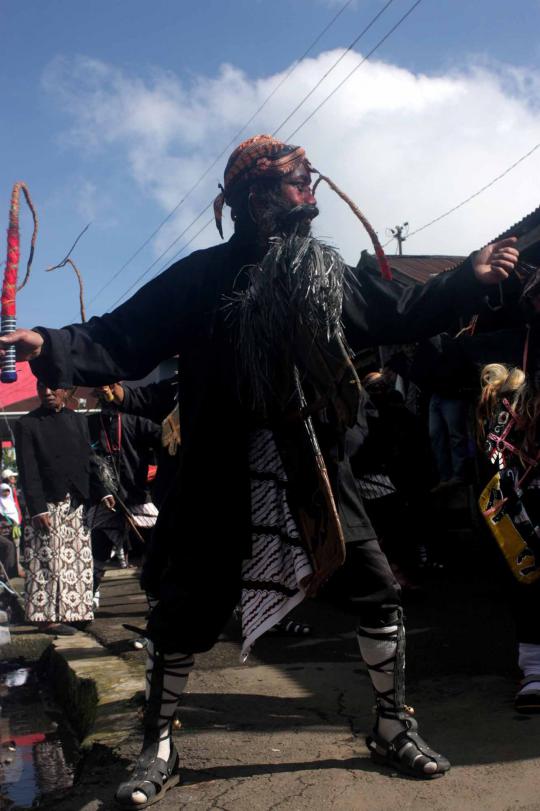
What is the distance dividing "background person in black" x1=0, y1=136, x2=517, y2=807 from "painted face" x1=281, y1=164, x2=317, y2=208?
0.05 metres

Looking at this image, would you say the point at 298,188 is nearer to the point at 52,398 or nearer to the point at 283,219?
the point at 283,219

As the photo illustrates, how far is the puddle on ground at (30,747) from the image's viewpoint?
341 cm

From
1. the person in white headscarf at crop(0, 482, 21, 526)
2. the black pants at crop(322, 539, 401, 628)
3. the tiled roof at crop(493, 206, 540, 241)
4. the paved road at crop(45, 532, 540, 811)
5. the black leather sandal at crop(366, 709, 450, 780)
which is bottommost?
the paved road at crop(45, 532, 540, 811)

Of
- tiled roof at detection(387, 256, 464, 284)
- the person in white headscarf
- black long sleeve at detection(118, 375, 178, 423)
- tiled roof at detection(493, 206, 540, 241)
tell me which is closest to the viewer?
black long sleeve at detection(118, 375, 178, 423)

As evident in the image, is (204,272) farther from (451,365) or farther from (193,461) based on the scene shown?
(451,365)

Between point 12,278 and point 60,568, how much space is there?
4.14 m

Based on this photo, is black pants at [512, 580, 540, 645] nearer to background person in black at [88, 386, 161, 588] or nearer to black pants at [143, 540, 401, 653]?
black pants at [143, 540, 401, 653]

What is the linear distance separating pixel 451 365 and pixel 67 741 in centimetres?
262

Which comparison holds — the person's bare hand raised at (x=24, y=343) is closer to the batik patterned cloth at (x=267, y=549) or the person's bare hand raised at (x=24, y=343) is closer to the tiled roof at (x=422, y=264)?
the batik patterned cloth at (x=267, y=549)

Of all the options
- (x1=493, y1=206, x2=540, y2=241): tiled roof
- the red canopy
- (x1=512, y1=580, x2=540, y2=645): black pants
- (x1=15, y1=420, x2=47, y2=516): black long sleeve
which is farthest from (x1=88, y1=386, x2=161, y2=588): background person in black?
the red canopy

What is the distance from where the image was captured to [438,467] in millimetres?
7227

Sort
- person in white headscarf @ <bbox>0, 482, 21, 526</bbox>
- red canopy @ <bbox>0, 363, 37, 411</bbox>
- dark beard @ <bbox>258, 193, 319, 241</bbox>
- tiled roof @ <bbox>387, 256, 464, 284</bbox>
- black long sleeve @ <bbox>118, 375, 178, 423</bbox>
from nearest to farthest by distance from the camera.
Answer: dark beard @ <bbox>258, 193, 319, 241</bbox> → black long sleeve @ <bbox>118, 375, 178, 423</bbox> → tiled roof @ <bbox>387, 256, 464, 284</bbox> → red canopy @ <bbox>0, 363, 37, 411</bbox> → person in white headscarf @ <bbox>0, 482, 21, 526</bbox>

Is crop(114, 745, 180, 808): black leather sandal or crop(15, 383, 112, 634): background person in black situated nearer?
crop(114, 745, 180, 808): black leather sandal

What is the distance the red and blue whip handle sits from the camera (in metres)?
2.49
